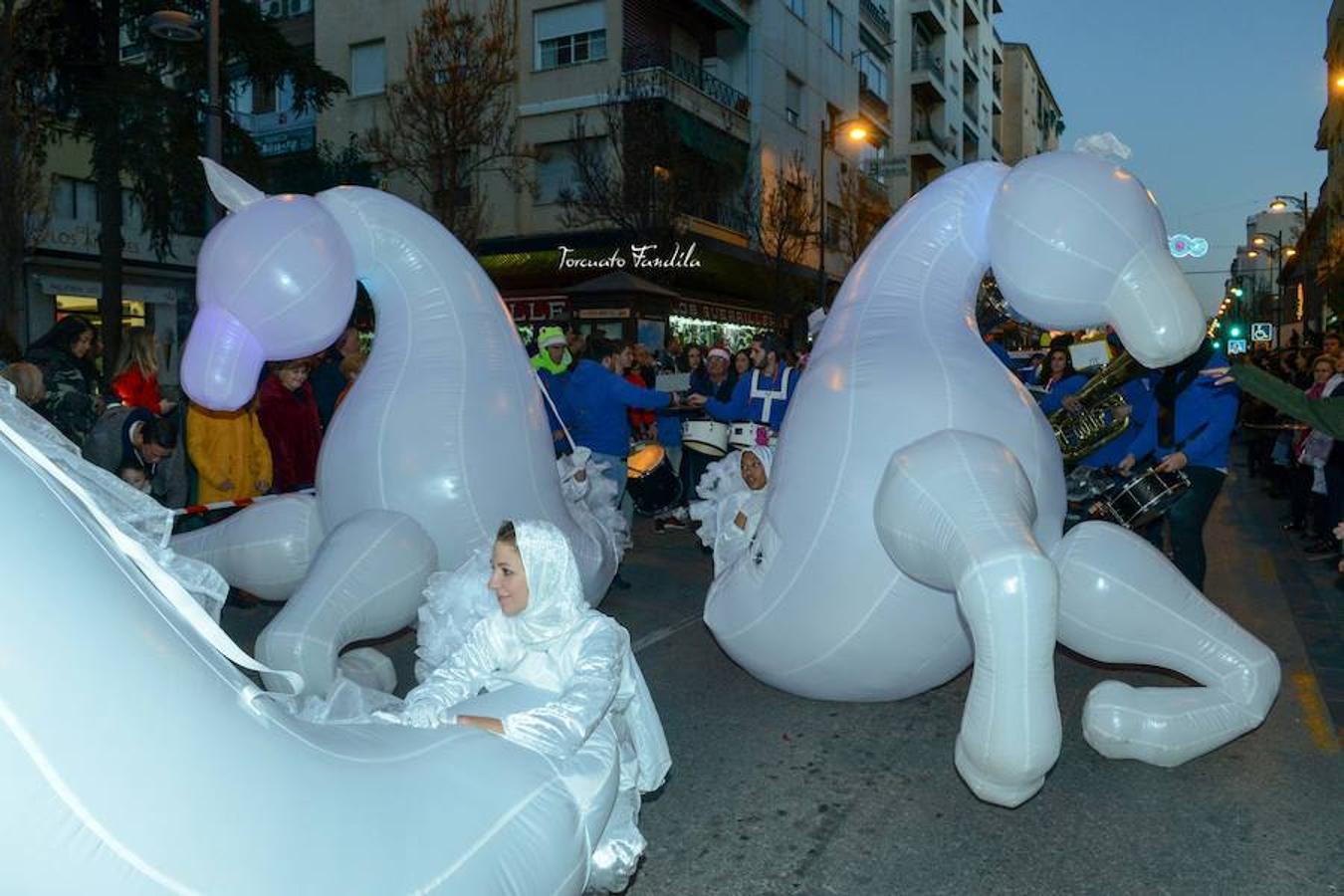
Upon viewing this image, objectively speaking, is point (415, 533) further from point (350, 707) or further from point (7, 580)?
point (7, 580)

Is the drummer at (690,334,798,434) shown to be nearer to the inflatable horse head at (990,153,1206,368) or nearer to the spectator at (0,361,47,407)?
the inflatable horse head at (990,153,1206,368)

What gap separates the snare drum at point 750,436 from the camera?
7.07 metres

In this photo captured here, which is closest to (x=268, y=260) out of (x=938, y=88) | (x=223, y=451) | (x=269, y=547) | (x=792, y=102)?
(x=269, y=547)

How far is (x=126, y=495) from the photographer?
213 cm

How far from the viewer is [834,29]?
35188mm

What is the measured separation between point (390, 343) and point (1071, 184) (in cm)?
264

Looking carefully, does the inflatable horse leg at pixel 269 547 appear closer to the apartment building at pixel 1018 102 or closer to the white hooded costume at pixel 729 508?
the white hooded costume at pixel 729 508

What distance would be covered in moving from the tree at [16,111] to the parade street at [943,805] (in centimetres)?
867

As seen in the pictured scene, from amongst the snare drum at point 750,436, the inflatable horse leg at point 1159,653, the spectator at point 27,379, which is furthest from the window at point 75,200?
the inflatable horse leg at point 1159,653

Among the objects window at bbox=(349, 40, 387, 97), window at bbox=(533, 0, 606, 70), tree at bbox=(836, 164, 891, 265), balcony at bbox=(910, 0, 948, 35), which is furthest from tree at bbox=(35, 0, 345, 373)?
balcony at bbox=(910, 0, 948, 35)

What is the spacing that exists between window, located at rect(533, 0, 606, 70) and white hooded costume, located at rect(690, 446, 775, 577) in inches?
851

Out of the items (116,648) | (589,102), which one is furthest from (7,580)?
(589,102)

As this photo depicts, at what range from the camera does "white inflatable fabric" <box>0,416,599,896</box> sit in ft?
4.87

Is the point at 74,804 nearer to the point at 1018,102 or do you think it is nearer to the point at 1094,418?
the point at 1094,418
